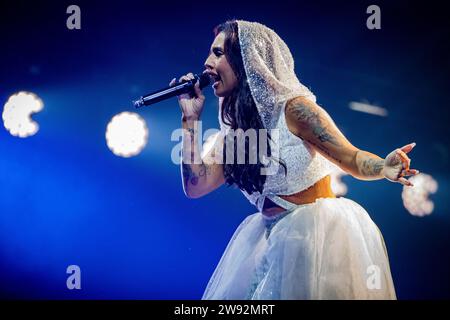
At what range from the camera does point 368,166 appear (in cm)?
133

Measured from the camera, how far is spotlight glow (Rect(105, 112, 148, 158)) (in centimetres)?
302

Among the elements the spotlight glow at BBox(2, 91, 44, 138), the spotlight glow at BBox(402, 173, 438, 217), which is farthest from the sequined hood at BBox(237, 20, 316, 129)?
the spotlight glow at BBox(2, 91, 44, 138)

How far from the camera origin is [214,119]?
2.96 m

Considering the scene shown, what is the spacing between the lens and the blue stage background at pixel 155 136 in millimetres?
2787

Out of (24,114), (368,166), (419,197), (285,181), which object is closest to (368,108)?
(419,197)

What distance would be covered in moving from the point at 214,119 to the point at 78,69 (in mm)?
1028

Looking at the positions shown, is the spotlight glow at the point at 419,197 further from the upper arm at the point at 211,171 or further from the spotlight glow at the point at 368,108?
the upper arm at the point at 211,171

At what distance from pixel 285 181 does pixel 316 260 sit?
325 millimetres

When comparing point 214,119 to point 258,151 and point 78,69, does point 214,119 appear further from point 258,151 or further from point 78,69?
point 258,151

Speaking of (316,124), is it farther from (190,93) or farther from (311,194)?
(190,93)

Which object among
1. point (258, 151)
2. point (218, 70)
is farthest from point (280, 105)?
point (218, 70)

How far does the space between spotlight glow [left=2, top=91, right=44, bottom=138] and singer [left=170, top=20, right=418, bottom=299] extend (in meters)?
1.76

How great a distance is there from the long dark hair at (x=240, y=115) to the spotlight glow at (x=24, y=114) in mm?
1871

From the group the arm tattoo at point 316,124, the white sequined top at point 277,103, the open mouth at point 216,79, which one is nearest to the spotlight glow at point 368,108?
the white sequined top at point 277,103
